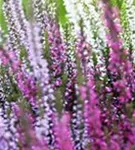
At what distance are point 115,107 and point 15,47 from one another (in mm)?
1206

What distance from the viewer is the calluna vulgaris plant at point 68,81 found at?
8.20 ft

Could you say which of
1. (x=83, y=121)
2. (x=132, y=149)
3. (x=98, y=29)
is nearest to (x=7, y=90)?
(x=98, y=29)

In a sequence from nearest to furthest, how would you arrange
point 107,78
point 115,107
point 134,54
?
point 115,107 < point 107,78 < point 134,54

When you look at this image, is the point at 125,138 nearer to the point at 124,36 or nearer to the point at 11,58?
the point at 11,58

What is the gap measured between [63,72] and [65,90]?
0.36 metres

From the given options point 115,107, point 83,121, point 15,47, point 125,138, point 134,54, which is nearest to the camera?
point 83,121

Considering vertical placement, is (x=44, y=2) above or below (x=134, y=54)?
above

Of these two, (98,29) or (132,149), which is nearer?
(132,149)

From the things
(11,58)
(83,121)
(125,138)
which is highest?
(11,58)

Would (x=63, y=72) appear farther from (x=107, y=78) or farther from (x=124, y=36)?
(x=124, y=36)

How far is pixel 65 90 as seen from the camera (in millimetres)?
3512

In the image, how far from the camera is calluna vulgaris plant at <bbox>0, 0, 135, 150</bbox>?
2.50m

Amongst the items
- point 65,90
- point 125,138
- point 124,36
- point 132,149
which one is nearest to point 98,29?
point 124,36

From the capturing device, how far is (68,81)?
371cm
